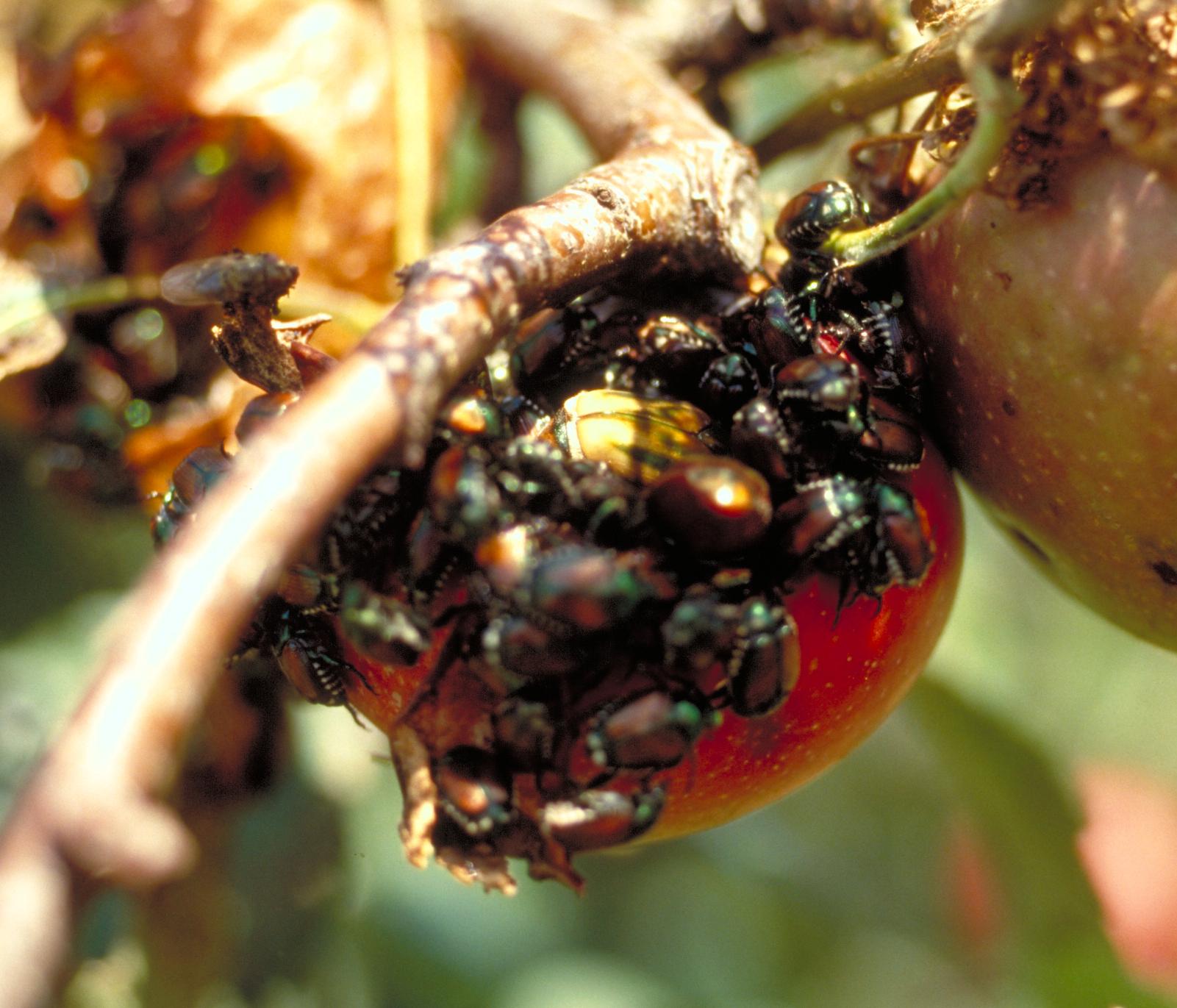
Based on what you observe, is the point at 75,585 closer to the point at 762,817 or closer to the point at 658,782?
the point at 762,817

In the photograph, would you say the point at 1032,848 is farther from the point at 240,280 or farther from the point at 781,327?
the point at 240,280

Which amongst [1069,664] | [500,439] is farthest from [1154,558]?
[1069,664]

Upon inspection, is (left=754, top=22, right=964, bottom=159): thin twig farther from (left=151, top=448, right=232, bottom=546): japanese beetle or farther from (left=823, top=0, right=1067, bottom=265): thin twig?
(left=151, top=448, right=232, bottom=546): japanese beetle

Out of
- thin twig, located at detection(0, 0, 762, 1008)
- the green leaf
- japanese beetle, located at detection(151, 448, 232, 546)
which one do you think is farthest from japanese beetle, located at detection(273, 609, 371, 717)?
the green leaf

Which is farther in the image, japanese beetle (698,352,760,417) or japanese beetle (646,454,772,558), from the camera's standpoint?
japanese beetle (698,352,760,417)

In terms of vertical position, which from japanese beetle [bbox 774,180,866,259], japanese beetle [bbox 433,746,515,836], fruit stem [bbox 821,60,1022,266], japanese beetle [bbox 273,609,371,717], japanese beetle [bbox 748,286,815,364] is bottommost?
japanese beetle [bbox 433,746,515,836]

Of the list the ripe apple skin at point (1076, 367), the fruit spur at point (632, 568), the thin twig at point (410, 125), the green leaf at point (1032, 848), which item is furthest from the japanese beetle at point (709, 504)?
the green leaf at point (1032, 848)
